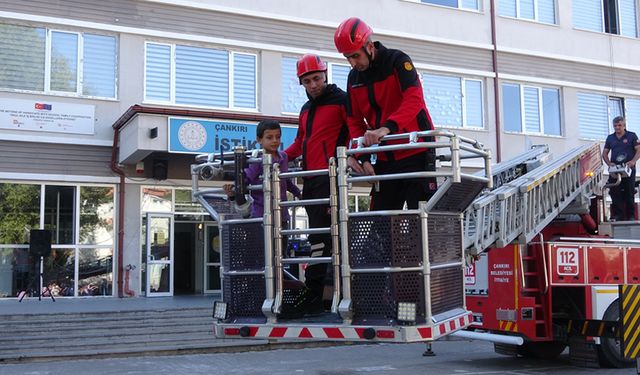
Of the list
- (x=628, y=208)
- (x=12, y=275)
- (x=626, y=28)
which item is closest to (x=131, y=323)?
(x=12, y=275)

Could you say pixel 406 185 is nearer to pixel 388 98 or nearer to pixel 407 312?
pixel 388 98

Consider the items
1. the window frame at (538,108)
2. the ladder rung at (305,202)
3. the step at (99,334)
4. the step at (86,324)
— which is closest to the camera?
the ladder rung at (305,202)

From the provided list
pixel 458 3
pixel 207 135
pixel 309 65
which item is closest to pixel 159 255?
pixel 207 135

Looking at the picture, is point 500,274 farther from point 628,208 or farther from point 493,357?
point 628,208

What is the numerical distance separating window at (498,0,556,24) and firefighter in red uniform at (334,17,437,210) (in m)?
19.0

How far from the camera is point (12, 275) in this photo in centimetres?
1642

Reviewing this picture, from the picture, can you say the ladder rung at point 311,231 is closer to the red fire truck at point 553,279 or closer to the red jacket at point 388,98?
the red jacket at point 388,98

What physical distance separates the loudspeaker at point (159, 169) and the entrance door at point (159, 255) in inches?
41.1

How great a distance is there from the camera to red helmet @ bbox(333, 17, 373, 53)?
4984 millimetres

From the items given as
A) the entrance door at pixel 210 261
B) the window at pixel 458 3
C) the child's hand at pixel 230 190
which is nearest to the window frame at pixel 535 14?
the window at pixel 458 3

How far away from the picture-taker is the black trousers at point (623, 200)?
37.2ft

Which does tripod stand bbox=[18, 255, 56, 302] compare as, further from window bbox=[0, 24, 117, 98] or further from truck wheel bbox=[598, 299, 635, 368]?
truck wheel bbox=[598, 299, 635, 368]

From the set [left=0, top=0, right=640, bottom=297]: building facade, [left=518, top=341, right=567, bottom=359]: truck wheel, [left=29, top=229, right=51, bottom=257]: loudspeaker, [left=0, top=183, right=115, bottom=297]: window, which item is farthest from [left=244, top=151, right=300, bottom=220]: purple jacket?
[left=0, top=183, right=115, bottom=297]: window

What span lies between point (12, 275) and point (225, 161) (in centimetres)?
1243
